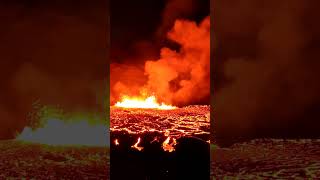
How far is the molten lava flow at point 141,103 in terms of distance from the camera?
3.86 metres

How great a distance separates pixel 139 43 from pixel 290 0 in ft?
7.35

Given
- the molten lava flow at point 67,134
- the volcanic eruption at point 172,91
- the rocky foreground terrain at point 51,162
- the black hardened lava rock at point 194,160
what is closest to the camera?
the black hardened lava rock at point 194,160

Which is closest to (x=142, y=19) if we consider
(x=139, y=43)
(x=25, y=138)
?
(x=139, y=43)

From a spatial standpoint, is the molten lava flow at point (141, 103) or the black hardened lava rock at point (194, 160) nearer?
the black hardened lava rock at point (194, 160)

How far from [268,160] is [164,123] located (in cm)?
153

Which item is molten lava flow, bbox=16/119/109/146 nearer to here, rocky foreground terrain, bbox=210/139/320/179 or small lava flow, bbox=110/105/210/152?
rocky foreground terrain, bbox=210/139/320/179

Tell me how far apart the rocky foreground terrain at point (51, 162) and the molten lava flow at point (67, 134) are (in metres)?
0.14

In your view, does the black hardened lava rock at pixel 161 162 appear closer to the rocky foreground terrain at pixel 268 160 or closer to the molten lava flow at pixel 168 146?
the molten lava flow at pixel 168 146

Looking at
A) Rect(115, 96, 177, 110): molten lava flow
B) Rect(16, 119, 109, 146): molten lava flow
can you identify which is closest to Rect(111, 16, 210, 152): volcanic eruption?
Rect(115, 96, 177, 110): molten lava flow

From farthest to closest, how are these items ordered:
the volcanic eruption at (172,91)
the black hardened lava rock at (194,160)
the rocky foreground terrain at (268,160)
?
1. the rocky foreground terrain at (268,160)
2. the volcanic eruption at (172,91)
3. the black hardened lava rock at (194,160)

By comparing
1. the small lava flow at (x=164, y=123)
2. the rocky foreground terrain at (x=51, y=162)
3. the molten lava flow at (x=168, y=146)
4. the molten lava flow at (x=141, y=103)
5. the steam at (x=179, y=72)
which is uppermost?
the steam at (x=179, y=72)

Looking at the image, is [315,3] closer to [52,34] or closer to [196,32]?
[196,32]

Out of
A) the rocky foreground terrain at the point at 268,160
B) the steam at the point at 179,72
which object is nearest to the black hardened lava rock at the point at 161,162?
the steam at the point at 179,72

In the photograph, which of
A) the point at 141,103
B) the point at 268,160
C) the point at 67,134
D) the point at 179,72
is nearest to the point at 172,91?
the point at 179,72
